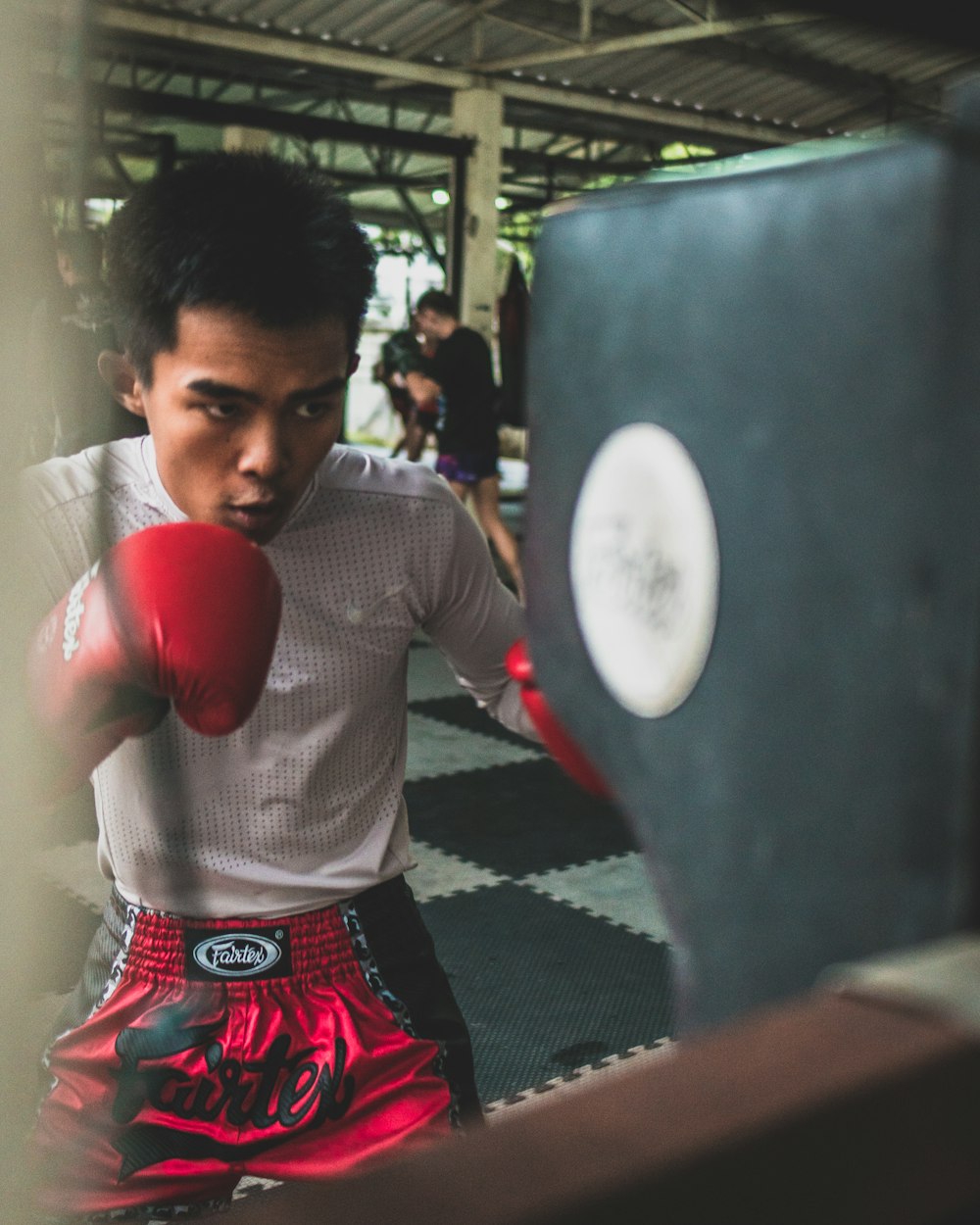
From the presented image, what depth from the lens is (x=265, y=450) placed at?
1.07m

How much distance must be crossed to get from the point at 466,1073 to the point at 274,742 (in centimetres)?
34

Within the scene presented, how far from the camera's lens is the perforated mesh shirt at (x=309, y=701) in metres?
1.20

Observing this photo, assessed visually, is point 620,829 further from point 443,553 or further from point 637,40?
point 637,40

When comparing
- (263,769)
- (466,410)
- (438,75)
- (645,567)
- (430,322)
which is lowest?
(263,769)

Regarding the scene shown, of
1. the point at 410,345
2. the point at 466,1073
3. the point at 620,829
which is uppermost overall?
the point at 410,345

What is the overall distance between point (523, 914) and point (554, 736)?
1.92m

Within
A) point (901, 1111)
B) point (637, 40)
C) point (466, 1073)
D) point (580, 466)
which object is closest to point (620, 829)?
point (466, 1073)

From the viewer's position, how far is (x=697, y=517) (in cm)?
51

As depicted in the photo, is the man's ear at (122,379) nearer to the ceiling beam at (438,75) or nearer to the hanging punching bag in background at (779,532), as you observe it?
the hanging punching bag in background at (779,532)

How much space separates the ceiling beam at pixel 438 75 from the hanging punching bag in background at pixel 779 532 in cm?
501

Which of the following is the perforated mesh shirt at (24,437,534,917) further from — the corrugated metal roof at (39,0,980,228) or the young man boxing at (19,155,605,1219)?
the corrugated metal roof at (39,0,980,228)

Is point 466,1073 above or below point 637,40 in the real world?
below

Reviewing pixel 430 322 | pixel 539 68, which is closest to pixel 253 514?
pixel 430 322

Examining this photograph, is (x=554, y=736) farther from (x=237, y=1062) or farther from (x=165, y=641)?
(x=237, y=1062)
